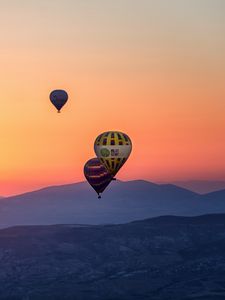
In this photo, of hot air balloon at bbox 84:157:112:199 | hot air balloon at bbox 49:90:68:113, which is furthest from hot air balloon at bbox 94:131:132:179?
hot air balloon at bbox 49:90:68:113

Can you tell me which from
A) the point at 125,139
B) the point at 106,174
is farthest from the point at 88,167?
the point at 125,139

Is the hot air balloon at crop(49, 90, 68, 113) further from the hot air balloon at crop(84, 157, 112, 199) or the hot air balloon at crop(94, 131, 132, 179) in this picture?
the hot air balloon at crop(84, 157, 112, 199)

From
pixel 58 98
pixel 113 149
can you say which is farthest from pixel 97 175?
pixel 58 98

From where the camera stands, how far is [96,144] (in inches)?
5842

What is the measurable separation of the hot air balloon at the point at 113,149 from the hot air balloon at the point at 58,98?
508 inches

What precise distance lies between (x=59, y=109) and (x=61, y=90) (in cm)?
483

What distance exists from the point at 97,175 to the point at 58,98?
1690 centimetres

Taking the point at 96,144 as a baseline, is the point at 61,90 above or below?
above

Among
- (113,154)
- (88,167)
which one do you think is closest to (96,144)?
(113,154)

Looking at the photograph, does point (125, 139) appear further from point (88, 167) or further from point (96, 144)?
point (88, 167)

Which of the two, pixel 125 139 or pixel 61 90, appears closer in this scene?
pixel 125 139

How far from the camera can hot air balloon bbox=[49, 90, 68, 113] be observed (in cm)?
15662

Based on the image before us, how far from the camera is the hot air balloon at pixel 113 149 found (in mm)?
144875

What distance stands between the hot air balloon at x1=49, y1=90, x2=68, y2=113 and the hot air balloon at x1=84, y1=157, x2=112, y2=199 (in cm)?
1397
